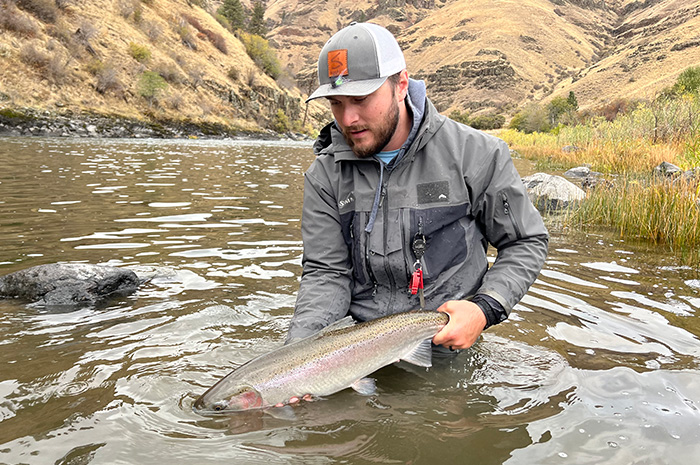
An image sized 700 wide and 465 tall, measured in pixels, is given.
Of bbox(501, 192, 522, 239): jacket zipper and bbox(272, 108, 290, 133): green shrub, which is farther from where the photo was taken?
bbox(272, 108, 290, 133): green shrub

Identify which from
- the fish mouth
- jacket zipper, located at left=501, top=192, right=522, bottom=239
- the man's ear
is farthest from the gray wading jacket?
the fish mouth

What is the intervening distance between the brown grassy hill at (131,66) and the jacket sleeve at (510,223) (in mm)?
36626

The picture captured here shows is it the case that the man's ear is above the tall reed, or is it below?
above

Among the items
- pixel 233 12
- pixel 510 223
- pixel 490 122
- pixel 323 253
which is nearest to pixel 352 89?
pixel 323 253

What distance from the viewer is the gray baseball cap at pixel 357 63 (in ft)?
10.9

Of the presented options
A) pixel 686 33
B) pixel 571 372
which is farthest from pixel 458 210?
pixel 686 33

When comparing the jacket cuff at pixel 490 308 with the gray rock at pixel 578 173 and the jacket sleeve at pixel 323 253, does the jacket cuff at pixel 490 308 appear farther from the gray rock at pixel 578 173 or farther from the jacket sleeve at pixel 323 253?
the gray rock at pixel 578 173

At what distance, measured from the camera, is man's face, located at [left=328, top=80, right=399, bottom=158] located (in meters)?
3.43

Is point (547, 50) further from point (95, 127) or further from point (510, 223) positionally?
point (510, 223)

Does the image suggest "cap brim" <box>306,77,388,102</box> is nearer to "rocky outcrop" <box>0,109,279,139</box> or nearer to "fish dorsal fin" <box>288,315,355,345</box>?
"fish dorsal fin" <box>288,315,355,345</box>

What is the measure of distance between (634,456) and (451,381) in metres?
1.29

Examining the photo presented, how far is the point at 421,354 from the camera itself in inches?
135

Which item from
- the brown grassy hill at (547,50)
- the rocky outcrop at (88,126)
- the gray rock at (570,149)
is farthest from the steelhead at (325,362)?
the brown grassy hill at (547,50)

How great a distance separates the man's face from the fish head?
1742 millimetres
